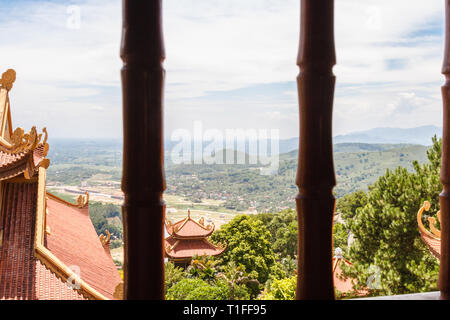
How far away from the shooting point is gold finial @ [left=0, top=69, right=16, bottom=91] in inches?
270

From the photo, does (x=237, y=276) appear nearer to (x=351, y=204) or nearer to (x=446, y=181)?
(x=351, y=204)

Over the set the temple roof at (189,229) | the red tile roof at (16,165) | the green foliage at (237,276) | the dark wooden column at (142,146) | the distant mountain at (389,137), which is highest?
the distant mountain at (389,137)

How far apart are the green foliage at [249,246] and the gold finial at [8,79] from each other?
13.9m

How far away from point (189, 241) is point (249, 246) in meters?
3.00

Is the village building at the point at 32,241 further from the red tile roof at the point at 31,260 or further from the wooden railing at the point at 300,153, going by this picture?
the wooden railing at the point at 300,153

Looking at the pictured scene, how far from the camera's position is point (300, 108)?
107cm

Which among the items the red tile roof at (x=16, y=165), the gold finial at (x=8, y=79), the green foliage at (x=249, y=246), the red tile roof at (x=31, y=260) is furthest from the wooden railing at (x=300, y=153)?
the green foliage at (x=249, y=246)

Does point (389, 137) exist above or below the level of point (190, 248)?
above

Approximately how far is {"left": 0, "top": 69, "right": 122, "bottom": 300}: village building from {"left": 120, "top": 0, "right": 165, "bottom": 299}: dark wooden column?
4.35 metres

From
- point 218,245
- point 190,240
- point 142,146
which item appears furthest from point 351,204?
point 142,146

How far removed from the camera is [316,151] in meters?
1.05

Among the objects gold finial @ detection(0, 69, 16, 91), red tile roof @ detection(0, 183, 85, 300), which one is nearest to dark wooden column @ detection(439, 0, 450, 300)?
red tile roof @ detection(0, 183, 85, 300)

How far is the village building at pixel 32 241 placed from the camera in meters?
5.70

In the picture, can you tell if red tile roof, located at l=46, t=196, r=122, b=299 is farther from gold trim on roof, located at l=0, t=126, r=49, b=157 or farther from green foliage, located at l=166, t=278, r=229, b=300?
gold trim on roof, located at l=0, t=126, r=49, b=157
